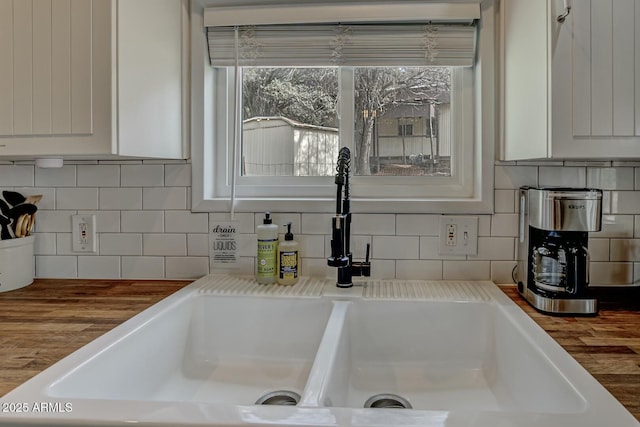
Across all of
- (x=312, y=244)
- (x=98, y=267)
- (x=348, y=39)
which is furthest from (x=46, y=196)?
(x=348, y=39)

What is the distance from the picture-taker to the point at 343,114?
1.55m

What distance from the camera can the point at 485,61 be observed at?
4.50 ft

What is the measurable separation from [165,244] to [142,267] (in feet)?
0.38

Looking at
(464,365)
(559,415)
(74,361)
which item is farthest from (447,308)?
(74,361)

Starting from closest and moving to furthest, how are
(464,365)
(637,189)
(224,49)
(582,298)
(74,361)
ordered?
(74,361) → (582,298) → (464,365) → (637,189) → (224,49)

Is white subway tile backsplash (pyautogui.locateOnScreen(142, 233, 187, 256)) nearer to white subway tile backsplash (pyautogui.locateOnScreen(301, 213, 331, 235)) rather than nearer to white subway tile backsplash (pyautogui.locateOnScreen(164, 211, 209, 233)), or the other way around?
white subway tile backsplash (pyautogui.locateOnScreen(164, 211, 209, 233))

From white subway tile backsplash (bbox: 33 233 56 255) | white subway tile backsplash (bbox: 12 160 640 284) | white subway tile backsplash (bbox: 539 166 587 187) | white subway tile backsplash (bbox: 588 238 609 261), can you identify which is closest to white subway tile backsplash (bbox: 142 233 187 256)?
white subway tile backsplash (bbox: 12 160 640 284)

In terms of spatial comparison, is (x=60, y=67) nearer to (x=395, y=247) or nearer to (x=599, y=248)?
(x=395, y=247)

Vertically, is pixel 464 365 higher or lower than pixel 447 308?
lower

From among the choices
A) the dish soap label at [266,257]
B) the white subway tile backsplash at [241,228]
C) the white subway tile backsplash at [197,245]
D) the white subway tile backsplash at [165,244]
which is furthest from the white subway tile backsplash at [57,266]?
the dish soap label at [266,257]

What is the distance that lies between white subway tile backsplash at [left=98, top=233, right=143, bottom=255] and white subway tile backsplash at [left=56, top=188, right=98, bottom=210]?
0.12 m

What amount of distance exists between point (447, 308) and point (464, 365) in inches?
6.4

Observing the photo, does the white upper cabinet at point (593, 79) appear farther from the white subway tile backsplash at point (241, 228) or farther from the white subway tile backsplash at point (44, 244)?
the white subway tile backsplash at point (44, 244)

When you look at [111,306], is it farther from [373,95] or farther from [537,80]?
[537,80]
